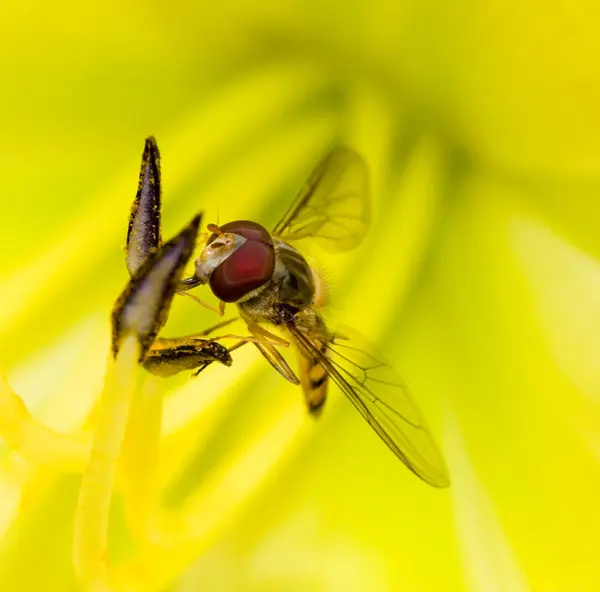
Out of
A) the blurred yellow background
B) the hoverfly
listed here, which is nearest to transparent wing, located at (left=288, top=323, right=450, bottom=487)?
the hoverfly

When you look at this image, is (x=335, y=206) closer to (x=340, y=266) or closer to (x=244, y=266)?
(x=340, y=266)

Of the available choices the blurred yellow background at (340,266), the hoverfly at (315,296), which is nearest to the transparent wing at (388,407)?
the hoverfly at (315,296)

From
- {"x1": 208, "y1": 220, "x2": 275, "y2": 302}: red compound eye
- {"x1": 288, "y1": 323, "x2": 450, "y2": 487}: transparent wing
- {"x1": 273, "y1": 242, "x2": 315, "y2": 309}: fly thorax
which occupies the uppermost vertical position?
{"x1": 208, "y1": 220, "x2": 275, "y2": 302}: red compound eye

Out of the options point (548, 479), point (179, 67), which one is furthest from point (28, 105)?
point (548, 479)

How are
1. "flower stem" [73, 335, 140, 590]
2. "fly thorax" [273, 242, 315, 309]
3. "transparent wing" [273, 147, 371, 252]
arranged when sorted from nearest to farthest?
1. "flower stem" [73, 335, 140, 590]
2. "fly thorax" [273, 242, 315, 309]
3. "transparent wing" [273, 147, 371, 252]

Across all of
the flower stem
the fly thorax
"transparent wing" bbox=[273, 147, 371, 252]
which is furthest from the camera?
"transparent wing" bbox=[273, 147, 371, 252]

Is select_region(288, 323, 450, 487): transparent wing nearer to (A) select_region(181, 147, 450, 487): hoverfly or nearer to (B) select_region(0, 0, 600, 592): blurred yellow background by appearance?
(A) select_region(181, 147, 450, 487): hoverfly

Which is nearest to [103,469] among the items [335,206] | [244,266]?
[244,266]

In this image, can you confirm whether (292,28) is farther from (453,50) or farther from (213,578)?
(213,578)
